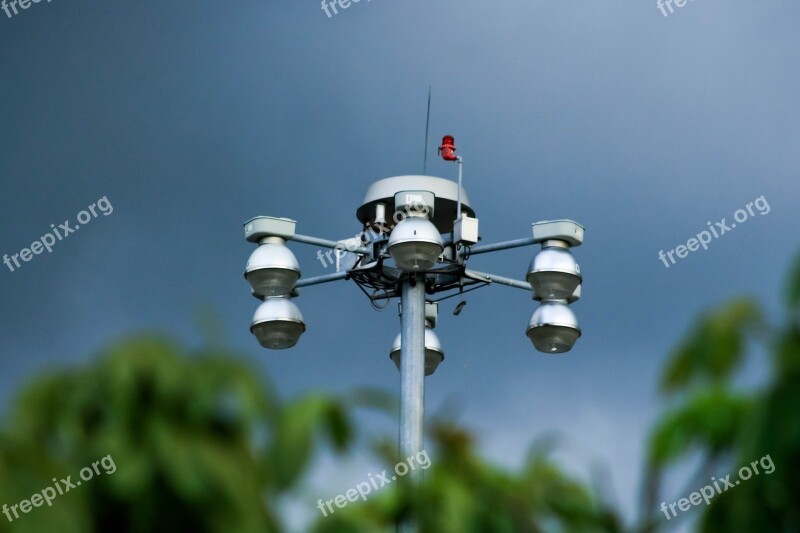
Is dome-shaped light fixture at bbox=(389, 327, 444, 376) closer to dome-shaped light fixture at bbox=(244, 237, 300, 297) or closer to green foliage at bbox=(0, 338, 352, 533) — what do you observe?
dome-shaped light fixture at bbox=(244, 237, 300, 297)

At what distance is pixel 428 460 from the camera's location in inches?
121

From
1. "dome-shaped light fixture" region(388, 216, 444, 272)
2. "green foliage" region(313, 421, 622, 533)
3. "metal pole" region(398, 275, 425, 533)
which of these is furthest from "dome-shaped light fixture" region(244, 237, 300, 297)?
"green foliage" region(313, 421, 622, 533)

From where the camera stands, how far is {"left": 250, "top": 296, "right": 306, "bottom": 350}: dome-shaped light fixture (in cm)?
1112

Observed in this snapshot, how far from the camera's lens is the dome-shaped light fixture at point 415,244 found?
10.2 m

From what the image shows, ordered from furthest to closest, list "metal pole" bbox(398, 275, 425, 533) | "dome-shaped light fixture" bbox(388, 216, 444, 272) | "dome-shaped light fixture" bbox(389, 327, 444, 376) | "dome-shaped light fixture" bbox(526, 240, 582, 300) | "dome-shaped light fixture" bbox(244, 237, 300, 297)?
"dome-shaped light fixture" bbox(389, 327, 444, 376), "dome-shaped light fixture" bbox(244, 237, 300, 297), "dome-shaped light fixture" bbox(526, 240, 582, 300), "dome-shaped light fixture" bbox(388, 216, 444, 272), "metal pole" bbox(398, 275, 425, 533)

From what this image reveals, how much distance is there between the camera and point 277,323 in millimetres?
11125

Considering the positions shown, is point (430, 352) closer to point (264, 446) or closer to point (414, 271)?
point (414, 271)

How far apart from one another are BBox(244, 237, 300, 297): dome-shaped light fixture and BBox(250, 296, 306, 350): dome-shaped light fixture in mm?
94

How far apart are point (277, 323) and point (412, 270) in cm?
137

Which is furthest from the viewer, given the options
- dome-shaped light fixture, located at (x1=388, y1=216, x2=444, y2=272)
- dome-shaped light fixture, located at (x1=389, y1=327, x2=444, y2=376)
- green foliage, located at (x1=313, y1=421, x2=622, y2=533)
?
dome-shaped light fixture, located at (x1=389, y1=327, x2=444, y2=376)

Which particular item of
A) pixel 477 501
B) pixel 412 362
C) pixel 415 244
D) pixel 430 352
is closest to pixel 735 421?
pixel 477 501

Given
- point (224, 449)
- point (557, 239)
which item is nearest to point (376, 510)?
point (224, 449)

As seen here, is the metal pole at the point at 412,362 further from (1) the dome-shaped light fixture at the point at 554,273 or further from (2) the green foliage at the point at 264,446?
(2) the green foliage at the point at 264,446

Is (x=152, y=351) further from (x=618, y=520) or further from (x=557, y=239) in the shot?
(x=557, y=239)
